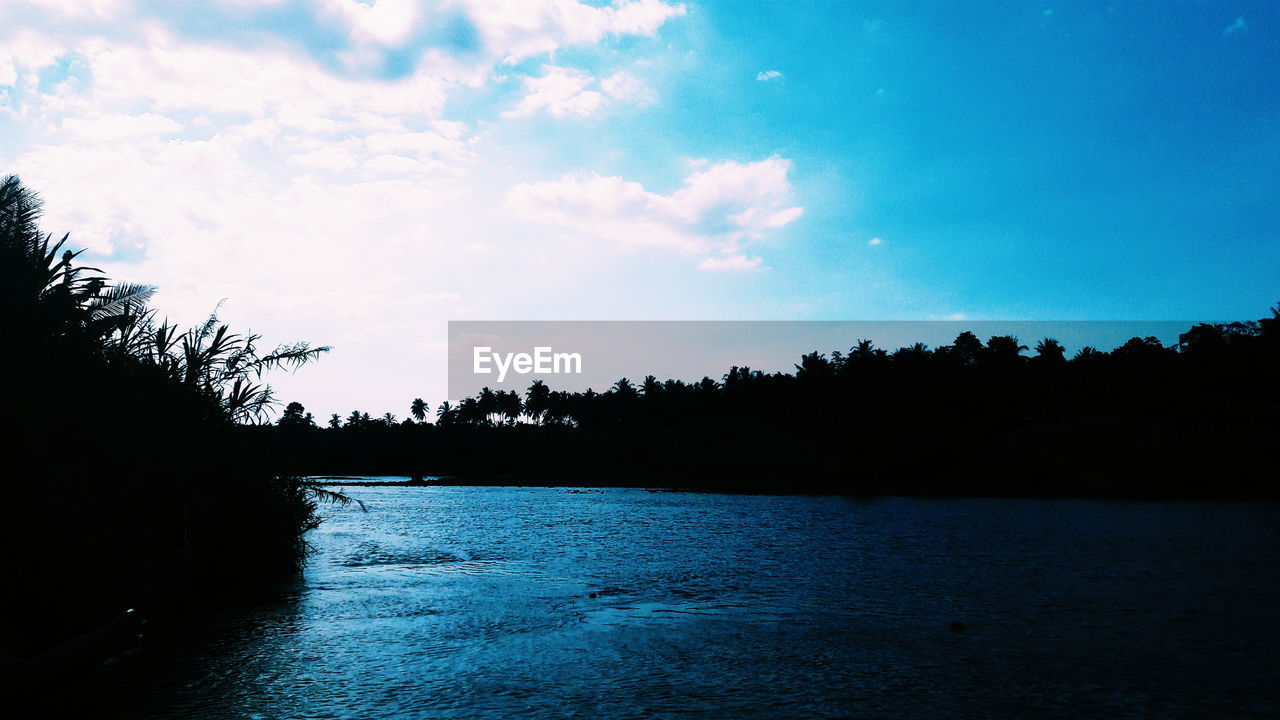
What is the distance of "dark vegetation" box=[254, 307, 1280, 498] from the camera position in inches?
2768

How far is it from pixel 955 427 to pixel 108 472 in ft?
315

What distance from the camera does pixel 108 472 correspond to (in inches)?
534

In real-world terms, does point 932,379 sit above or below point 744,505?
above

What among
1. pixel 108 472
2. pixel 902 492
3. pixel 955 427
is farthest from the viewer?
pixel 955 427

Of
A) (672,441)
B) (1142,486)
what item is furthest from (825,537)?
(672,441)

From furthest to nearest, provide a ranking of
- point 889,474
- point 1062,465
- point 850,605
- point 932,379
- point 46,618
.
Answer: point 932,379 → point 889,474 → point 1062,465 → point 850,605 → point 46,618

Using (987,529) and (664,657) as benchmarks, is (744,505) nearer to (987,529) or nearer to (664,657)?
(987,529)

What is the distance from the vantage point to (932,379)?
103 metres

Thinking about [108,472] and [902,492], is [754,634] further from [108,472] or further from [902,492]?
[902,492]

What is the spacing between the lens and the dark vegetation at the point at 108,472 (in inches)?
454

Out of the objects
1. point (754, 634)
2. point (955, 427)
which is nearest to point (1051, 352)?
point (955, 427)

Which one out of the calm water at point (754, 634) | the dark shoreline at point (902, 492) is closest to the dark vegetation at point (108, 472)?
the calm water at point (754, 634)

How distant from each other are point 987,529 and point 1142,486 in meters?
39.1

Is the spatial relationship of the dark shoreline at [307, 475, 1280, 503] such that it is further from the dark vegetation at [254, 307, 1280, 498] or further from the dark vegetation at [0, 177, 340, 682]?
the dark vegetation at [0, 177, 340, 682]
